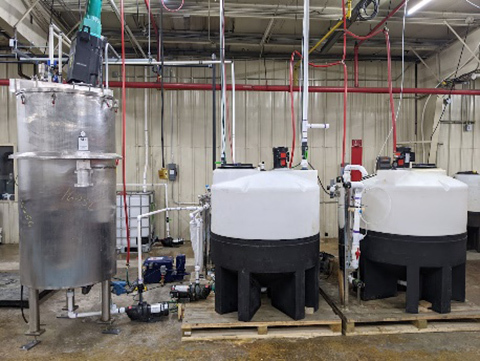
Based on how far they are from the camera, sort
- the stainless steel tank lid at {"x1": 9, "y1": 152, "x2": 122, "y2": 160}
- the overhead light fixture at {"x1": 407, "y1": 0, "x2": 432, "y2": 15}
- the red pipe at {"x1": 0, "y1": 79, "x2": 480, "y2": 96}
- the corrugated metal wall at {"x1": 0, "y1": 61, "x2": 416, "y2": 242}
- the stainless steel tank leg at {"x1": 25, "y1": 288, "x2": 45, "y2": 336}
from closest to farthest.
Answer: the stainless steel tank lid at {"x1": 9, "y1": 152, "x2": 122, "y2": 160}, the stainless steel tank leg at {"x1": 25, "y1": 288, "x2": 45, "y2": 336}, the overhead light fixture at {"x1": 407, "y1": 0, "x2": 432, "y2": 15}, the red pipe at {"x1": 0, "y1": 79, "x2": 480, "y2": 96}, the corrugated metal wall at {"x1": 0, "y1": 61, "x2": 416, "y2": 242}

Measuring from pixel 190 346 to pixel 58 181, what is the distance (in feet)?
6.02

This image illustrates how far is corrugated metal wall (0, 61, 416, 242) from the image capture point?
24.2ft

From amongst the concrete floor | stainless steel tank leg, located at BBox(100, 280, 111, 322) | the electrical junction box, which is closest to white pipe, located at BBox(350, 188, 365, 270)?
the concrete floor

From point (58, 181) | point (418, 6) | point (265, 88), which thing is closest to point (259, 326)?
point (58, 181)

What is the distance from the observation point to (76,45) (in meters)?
3.03

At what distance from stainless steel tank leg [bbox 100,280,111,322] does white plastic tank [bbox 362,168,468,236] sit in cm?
280

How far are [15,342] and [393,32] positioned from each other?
7.63m

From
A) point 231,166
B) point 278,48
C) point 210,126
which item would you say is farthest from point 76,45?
point 278,48

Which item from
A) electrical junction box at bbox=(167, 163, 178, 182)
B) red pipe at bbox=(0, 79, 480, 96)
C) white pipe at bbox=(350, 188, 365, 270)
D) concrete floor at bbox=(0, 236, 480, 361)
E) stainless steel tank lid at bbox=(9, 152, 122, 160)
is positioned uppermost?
red pipe at bbox=(0, 79, 480, 96)

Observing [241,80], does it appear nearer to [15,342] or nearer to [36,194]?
[36,194]

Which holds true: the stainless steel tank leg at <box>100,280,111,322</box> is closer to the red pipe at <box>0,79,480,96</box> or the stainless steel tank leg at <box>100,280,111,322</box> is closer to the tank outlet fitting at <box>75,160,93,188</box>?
the tank outlet fitting at <box>75,160,93,188</box>

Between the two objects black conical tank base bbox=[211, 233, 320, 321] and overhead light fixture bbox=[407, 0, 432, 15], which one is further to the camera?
overhead light fixture bbox=[407, 0, 432, 15]

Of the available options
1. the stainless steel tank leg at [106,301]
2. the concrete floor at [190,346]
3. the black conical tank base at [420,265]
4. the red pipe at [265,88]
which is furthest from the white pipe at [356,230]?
the red pipe at [265,88]

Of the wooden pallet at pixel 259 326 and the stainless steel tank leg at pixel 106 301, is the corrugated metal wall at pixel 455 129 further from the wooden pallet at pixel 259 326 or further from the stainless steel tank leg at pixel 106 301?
the stainless steel tank leg at pixel 106 301
